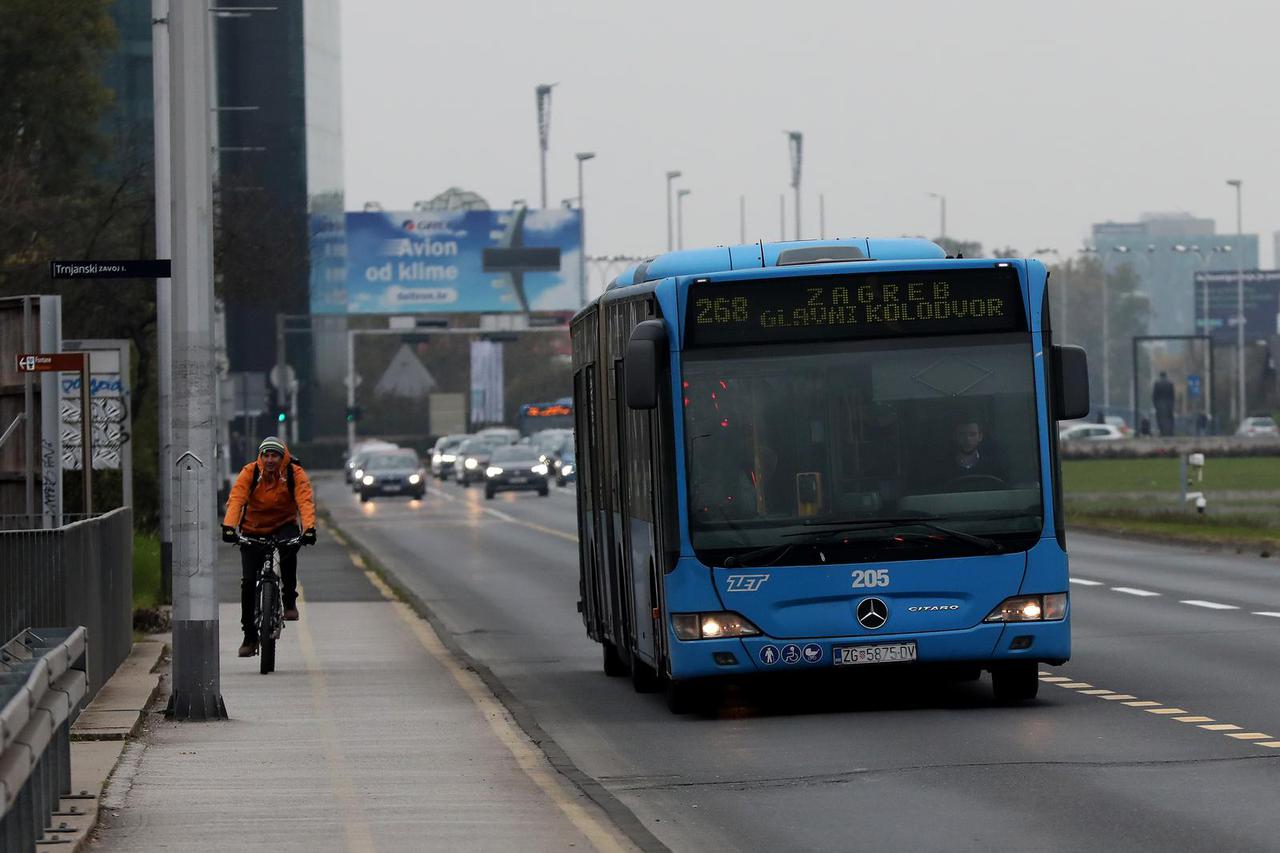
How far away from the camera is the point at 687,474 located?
586 inches

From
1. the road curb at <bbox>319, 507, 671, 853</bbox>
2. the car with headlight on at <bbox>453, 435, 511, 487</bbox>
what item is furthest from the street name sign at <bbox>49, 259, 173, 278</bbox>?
the car with headlight on at <bbox>453, 435, 511, 487</bbox>

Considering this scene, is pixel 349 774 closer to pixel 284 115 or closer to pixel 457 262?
pixel 457 262

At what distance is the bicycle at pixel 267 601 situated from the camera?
60.7 feet

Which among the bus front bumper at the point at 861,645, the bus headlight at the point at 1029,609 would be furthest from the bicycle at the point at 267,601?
the bus headlight at the point at 1029,609

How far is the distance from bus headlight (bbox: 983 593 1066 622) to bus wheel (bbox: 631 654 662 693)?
2.82 m

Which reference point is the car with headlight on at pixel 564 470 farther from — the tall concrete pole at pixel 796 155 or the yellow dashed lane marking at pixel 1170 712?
the yellow dashed lane marking at pixel 1170 712

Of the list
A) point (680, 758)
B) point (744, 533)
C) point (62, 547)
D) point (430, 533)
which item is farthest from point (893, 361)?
point (430, 533)

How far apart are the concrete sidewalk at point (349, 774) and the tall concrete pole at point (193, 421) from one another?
32 cm

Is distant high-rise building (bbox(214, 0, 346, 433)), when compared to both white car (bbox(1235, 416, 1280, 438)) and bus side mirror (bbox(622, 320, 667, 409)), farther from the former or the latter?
bus side mirror (bbox(622, 320, 667, 409))

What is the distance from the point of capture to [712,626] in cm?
1483

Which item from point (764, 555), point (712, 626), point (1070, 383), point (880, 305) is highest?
point (880, 305)

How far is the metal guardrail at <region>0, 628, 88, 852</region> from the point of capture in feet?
25.1

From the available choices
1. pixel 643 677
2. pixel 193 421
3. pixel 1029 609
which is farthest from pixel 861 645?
pixel 193 421

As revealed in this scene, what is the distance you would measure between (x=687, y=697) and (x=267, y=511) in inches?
183
